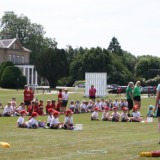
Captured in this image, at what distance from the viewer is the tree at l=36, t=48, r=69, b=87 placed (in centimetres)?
8862

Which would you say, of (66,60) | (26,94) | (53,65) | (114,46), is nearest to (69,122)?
(26,94)

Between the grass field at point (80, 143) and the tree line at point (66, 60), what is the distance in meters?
60.7

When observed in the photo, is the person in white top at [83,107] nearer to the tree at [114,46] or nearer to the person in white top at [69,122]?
the person in white top at [69,122]

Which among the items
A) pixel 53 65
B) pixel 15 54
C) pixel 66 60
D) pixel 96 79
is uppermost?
pixel 15 54

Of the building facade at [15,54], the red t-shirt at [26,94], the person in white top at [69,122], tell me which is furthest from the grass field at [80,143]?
the building facade at [15,54]

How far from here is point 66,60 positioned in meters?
90.3

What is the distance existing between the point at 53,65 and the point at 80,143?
7563 centimetres

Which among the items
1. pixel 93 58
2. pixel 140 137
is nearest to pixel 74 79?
pixel 93 58

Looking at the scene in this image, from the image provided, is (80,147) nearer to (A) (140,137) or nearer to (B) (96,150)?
(B) (96,150)

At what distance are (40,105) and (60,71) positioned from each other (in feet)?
209

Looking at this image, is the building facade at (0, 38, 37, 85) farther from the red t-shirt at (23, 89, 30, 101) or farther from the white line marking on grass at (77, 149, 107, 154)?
the white line marking on grass at (77, 149, 107, 154)

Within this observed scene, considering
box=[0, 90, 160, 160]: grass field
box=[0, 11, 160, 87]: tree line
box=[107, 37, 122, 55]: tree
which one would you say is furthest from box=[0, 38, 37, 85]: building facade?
box=[0, 90, 160, 160]: grass field

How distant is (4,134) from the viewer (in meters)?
15.5

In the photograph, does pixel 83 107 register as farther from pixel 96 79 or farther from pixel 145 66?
pixel 145 66
